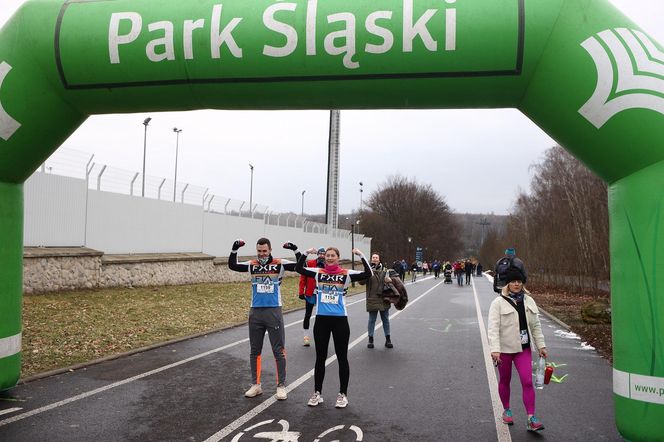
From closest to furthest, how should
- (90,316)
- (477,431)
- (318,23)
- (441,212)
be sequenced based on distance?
(318,23) < (477,431) < (90,316) < (441,212)

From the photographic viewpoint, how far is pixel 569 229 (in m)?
28.5

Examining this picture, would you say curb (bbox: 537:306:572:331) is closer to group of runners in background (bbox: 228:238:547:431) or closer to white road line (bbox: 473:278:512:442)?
white road line (bbox: 473:278:512:442)

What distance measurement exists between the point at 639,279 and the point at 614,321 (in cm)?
51

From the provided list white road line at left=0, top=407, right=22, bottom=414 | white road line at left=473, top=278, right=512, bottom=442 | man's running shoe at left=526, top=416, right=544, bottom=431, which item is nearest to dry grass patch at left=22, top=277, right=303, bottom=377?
white road line at left=0, top=407, right=22, bottom=414

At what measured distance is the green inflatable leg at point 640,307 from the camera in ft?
14.6

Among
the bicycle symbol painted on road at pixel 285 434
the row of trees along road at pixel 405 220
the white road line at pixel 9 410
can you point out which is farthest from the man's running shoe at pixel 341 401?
the row of trees along road at pixel 405 220

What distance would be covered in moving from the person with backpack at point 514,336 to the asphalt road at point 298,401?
1.24 ft

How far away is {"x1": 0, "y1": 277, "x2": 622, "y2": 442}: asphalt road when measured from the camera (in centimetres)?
527

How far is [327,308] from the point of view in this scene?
635cm

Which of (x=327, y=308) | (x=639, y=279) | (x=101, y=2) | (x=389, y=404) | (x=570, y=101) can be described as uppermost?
(x=101, y=2)

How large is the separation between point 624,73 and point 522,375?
3.09m

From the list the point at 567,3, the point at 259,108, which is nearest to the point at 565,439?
the point at 567,3

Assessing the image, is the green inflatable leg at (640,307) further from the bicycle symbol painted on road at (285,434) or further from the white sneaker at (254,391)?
the white sneaker at (254,391)

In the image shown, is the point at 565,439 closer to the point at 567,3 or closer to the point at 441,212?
the point at 567,3
